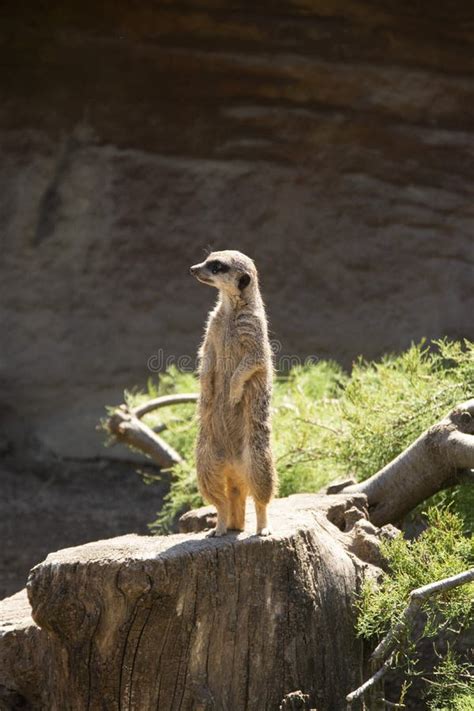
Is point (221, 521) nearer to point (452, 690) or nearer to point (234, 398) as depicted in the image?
point (234, 398)

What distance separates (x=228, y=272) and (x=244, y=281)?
0.22 ft

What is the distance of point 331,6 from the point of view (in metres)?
8.07

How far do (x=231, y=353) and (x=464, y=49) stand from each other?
522cm

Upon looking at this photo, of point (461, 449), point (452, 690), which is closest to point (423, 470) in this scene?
point (461, 449)

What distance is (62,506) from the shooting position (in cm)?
778

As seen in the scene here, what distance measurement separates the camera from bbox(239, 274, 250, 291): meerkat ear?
3646 millimetres

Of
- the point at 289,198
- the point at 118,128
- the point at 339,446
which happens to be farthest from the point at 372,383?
the point at 118,128

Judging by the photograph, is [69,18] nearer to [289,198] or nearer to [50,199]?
[50,199]

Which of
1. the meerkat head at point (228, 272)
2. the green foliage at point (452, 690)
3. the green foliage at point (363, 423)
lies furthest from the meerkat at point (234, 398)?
the green foliage at point (363, 423)

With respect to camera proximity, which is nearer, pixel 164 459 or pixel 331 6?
pixel 164 459

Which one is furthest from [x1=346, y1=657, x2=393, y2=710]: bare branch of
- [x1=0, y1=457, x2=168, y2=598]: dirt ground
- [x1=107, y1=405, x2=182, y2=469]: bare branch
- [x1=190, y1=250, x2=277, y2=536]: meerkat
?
[x1=0, y1=457, x2=168, y2=598]: dirt ground

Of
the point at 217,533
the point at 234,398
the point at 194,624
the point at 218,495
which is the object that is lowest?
the point at 194,624

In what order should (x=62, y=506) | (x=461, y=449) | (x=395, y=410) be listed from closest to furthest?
(x=461, y=449) → (x=395, y=410) → (x=62, y=506)

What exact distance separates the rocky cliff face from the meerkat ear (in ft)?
15.8
